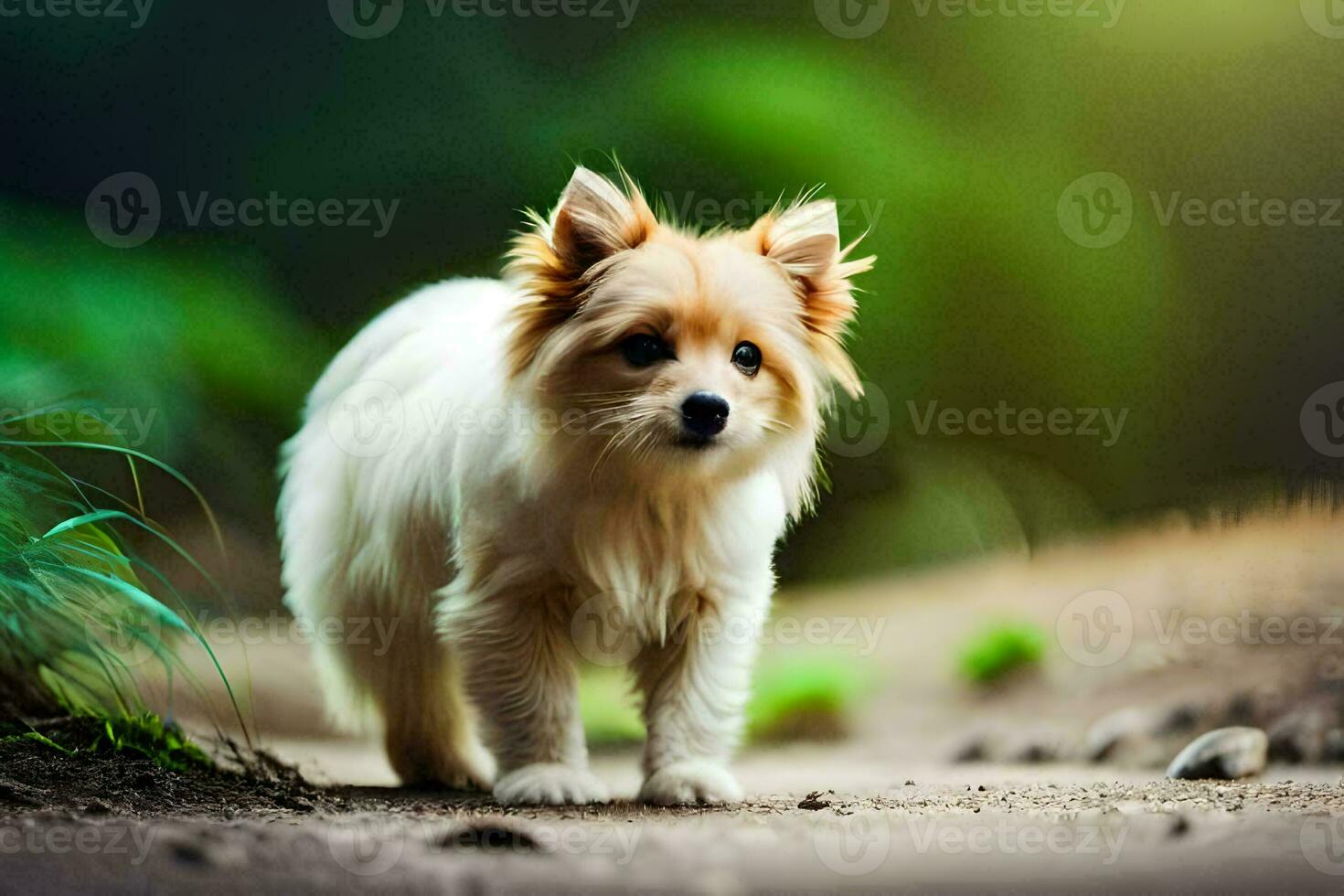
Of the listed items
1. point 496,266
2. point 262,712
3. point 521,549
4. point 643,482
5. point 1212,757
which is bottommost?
point 262,712

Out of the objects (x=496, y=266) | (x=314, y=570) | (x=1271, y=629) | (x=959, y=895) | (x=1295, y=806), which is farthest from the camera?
(x=496, y=266)

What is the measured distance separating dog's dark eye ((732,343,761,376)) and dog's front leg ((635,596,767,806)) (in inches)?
21.4

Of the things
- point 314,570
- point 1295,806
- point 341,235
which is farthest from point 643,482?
point 341,235

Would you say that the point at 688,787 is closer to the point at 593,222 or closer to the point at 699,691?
the point at 699,691

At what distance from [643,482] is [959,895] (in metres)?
1.11

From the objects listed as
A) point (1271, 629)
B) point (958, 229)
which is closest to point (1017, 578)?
point (1271, 629)

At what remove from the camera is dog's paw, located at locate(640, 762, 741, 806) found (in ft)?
8.62

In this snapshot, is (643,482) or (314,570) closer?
(643,482)

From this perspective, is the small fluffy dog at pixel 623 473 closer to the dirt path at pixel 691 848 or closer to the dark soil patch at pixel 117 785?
the dirt path at pixel 691 848

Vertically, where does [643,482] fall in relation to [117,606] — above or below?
above

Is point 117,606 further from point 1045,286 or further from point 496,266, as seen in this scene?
point 1045,286

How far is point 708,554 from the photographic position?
107 inches

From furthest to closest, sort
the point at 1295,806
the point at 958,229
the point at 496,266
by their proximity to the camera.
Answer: the point at 958,229 → the point at 496,266 → the point at 1295,806

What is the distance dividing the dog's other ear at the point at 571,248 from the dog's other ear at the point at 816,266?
28 cm
